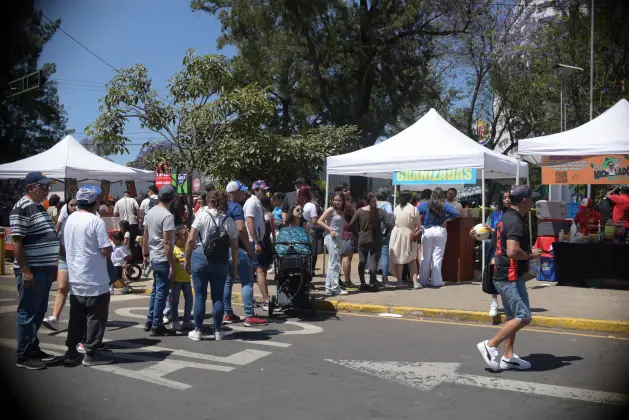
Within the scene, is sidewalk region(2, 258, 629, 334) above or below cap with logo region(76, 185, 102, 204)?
below

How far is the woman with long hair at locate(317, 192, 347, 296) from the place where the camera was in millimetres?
10031

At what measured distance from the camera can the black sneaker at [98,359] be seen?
5.97 m

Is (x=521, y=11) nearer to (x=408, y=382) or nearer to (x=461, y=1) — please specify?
(x=461, y=1)

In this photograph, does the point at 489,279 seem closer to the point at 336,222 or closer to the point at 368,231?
the point at 336,222

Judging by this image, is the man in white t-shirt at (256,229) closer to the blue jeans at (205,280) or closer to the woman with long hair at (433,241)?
the blue jeans at (205,280)

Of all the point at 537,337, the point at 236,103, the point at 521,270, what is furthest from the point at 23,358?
the point at 236,103

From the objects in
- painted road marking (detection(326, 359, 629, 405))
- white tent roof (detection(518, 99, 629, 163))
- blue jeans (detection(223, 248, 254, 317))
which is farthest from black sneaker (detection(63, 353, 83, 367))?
white tent roof (detection(518, 99, 629, 163))

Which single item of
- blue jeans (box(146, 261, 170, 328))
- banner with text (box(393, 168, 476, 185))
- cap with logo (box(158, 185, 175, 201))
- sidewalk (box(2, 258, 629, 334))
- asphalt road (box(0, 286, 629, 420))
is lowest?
asphalt road (box(0, 286, 629, 420))

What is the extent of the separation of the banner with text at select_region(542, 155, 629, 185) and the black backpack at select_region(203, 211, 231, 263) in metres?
7.23

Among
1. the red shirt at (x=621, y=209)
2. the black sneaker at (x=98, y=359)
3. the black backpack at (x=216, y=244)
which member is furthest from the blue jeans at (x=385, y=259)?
the black sneaker at (x=98, y=359)

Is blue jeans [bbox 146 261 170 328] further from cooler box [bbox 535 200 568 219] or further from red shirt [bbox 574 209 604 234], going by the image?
red shirt [bbox 574 209 604 234]

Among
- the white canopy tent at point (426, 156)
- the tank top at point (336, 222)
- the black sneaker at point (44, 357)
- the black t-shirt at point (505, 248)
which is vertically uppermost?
the white canopy tent at point (426, 156)

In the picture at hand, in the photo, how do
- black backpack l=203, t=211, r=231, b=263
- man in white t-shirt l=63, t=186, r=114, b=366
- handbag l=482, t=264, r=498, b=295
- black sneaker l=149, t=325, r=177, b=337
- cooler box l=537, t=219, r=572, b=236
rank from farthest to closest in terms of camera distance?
1. cooler box l=537, t=219, r=572, b=236
2. black sneaker l=149, t=325, r=177, b=337
3. black backpack l=203, t=211, r=231, b=263
4. handbag l=482, t=264, r=498, b=295
5. man in white t-shirt l=63, t=186, r=114, b=366

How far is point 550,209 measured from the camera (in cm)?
1222
